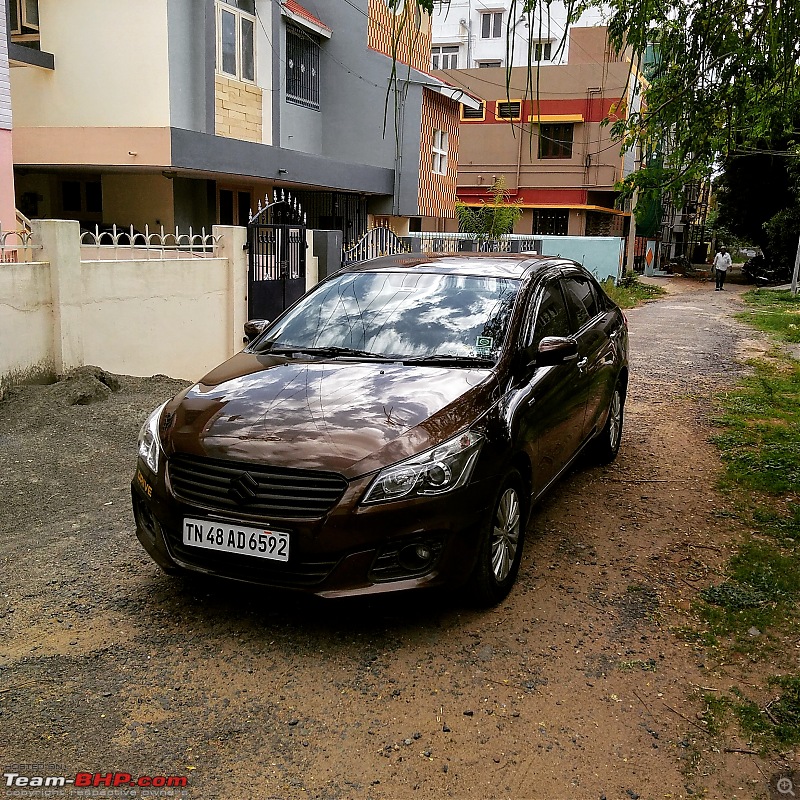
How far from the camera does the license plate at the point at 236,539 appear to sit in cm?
357

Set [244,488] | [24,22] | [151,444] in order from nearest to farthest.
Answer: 1. [244,488]
2. [151,444]
3. [24,22]

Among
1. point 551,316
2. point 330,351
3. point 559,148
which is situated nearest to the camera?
point 330,351

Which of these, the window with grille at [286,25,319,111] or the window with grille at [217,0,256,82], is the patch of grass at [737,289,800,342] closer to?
the window with grille at [286,25,319,111]

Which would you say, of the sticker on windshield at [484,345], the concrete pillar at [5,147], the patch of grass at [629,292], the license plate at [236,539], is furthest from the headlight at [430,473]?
the patch of grass at [629,292]

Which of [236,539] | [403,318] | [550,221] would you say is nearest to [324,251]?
[403,318]

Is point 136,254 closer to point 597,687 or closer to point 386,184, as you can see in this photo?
point 597,687

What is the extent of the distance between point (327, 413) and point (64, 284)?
4.95m

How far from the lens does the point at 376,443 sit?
3.66m

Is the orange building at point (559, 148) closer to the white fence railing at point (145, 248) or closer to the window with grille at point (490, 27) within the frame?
the window with grille at point (490, 27)

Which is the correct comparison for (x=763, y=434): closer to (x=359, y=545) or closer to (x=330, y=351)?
(x=330, y=351)

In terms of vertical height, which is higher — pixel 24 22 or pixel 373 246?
pixel 24 22

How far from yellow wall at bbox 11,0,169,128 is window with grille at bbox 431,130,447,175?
10.2 metres

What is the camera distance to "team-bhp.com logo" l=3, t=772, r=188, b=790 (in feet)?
9.07

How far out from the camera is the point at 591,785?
9.37 feet
